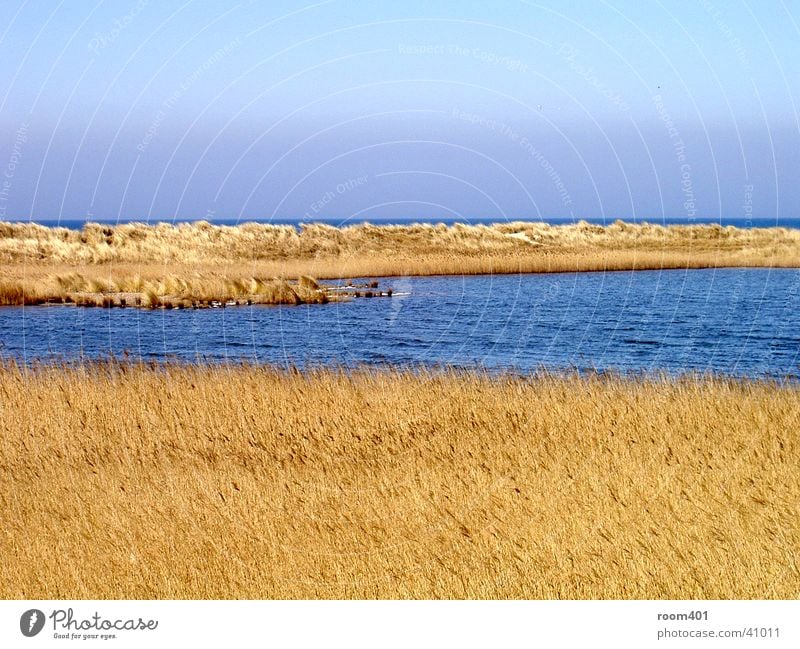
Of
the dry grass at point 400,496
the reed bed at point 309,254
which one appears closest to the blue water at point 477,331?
the reed bed at point 309,254

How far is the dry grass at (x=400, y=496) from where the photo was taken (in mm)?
7855

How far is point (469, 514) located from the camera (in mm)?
8781

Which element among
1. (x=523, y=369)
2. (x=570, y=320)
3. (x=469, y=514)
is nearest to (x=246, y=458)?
(x=469, y=514)

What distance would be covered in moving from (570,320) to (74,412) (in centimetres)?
2310

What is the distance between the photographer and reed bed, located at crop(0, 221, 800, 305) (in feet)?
140

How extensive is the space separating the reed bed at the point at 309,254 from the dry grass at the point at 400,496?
89.1 feet
